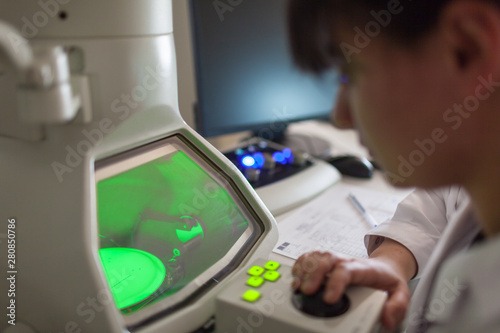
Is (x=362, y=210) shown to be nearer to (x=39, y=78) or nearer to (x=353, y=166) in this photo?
(x=353, y=166)

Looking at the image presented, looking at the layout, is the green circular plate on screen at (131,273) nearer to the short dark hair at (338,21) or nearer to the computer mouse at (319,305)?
the computer mouse at (319,305)

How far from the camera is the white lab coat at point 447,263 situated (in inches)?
17.4

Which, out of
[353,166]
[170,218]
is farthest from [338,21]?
[353,166]

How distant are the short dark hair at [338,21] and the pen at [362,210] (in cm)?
45

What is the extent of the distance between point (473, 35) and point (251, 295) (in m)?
0.35

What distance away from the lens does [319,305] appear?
49cm

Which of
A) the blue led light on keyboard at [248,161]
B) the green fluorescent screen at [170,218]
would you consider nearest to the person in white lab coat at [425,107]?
the green fluorescent screen at [170,218]

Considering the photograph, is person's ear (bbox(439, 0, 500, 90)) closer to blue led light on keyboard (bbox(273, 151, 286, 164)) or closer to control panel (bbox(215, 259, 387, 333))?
control panel (bbox(215, 259, 387, 333))

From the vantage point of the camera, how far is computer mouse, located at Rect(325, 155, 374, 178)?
1.10m

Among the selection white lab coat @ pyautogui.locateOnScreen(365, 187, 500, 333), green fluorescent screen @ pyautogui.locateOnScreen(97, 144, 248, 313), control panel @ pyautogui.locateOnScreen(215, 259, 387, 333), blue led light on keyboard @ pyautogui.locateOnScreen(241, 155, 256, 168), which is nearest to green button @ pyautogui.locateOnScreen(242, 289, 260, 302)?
control panel @ pyautogui.locateOnScreen(215, 259, 387, 333)

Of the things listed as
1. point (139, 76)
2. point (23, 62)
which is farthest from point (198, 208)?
point (23, 62)

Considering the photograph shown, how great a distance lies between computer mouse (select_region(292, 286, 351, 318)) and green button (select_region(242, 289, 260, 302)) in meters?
0.04

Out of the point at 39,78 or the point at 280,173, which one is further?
the point at 280,173

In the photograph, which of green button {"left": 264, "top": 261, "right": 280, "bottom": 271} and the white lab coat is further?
green button {"left": 264, "top": 261, "right": 280, "bottom": 271}
